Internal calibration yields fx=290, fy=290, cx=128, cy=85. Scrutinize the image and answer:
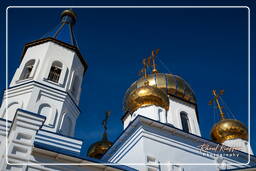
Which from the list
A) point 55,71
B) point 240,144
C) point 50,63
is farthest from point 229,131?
point 50,63

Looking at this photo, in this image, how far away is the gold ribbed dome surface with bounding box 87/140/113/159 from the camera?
1644cm

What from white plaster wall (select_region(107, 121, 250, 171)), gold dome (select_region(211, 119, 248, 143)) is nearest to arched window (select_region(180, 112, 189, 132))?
gold dome (select_region(211, 119, 248, 143))

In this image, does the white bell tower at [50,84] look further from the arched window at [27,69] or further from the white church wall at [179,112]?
the white church wall at [179,112]

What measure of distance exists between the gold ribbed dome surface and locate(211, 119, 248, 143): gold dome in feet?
19.5

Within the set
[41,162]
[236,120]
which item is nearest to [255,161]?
[236,120]


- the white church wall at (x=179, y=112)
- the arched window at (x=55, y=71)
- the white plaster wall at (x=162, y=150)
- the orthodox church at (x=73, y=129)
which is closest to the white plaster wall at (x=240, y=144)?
the orthodox church at (x=73, y=129)

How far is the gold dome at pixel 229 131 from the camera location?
44.8ft

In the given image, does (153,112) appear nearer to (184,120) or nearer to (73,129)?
(73,129)

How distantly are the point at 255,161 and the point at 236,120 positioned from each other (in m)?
2.59

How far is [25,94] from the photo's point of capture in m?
10.5

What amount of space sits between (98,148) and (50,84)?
6979 mm

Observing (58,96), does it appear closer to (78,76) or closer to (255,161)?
(78,76)

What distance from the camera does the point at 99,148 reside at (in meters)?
16.7

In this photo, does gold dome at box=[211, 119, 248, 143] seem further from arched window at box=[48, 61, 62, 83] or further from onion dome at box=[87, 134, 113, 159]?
arched window at box=[48, 61, 62, 83]
